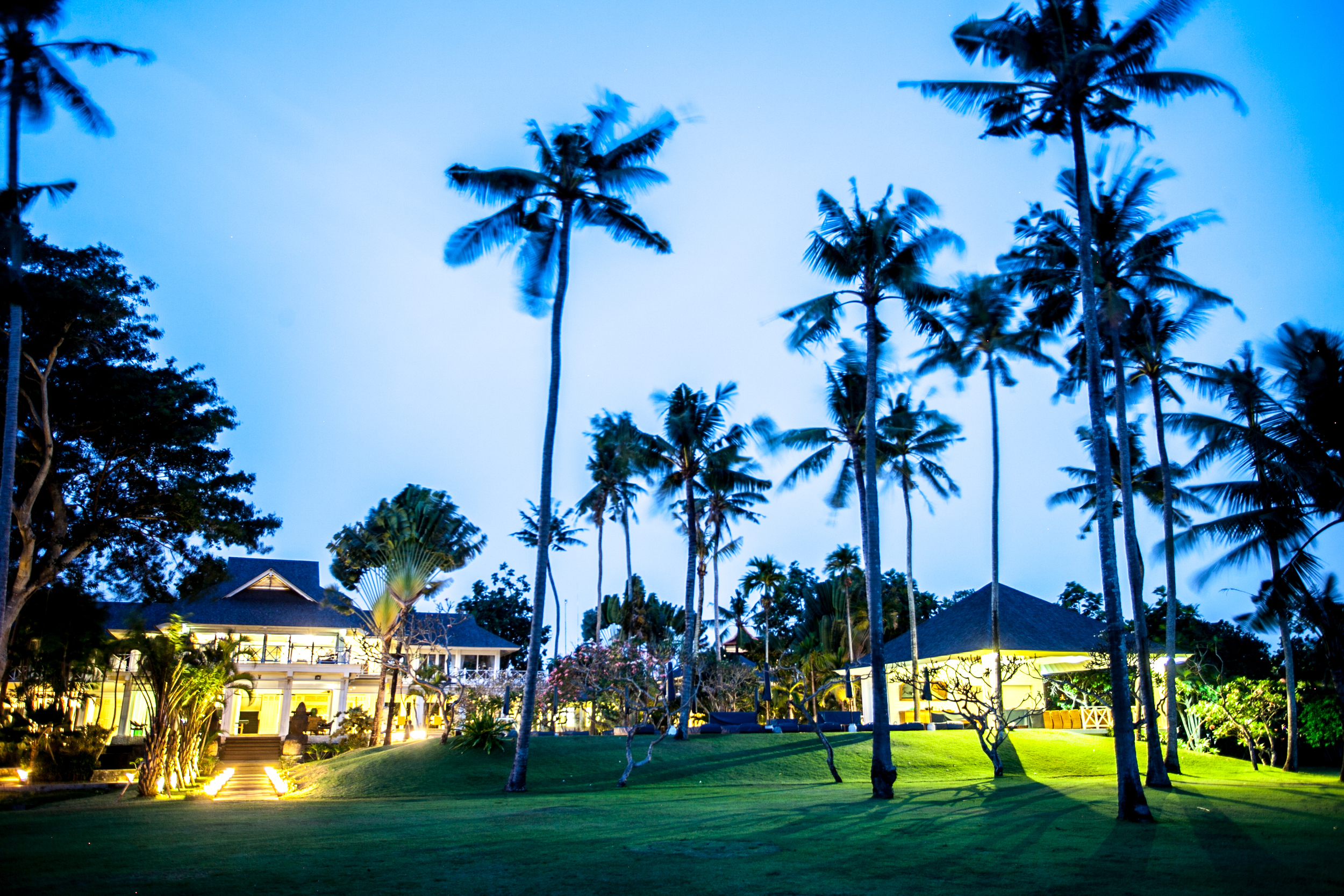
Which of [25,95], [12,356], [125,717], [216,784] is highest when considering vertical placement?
[25,95]

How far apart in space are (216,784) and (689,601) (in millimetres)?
14398

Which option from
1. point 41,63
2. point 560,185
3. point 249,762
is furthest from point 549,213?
point 249,762

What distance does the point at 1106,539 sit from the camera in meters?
13.8

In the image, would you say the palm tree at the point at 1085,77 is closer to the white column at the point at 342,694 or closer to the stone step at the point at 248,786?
the stone step at the point at 248,786

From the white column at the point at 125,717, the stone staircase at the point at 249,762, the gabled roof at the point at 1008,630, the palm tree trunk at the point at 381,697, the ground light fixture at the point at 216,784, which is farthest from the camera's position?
the gabled roof at the point at 1008,630

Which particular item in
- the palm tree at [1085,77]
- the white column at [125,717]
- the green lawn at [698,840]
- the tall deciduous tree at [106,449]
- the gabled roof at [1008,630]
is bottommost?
the white column at [125,717]

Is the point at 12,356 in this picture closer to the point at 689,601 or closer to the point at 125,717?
the point at 689,601

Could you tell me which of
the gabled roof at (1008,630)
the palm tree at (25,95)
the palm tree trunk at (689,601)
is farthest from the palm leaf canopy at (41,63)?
the gabled roof at (1008,630)

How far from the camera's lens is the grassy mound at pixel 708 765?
20984 millimetres

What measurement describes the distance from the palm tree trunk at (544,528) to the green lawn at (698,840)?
87 centimetres

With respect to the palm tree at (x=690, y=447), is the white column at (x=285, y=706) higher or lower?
lower

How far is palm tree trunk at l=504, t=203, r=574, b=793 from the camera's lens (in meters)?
19.4

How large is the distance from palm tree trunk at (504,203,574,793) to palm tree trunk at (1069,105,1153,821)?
36.0 ft

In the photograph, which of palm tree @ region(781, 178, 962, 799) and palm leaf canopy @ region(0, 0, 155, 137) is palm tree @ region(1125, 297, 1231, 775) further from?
palm leaf canopy @ region(0, 0, 155, 137)
